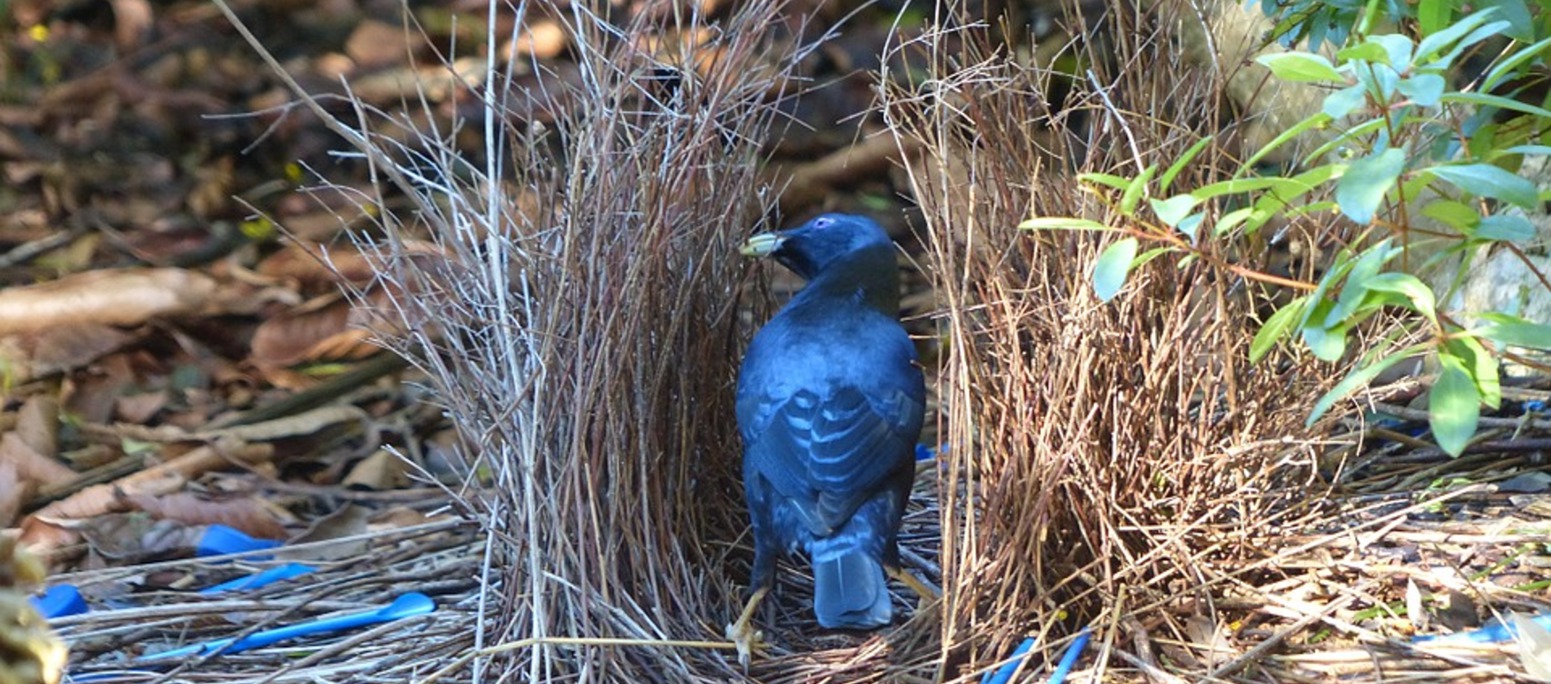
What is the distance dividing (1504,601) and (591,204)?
5.06 ft

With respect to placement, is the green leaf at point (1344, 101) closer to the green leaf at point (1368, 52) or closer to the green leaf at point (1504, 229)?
the green leaf at point (1368, 52)

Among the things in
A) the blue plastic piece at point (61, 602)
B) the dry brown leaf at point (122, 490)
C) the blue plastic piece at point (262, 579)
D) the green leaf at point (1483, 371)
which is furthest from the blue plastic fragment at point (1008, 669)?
the dry brown leaf at point (122, 490)

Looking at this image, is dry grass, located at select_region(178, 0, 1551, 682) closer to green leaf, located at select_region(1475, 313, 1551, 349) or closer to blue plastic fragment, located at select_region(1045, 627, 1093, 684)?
blue plastic fragment, located at select_region(1045, 627, 1093, 684)

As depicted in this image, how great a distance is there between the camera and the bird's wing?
258cm

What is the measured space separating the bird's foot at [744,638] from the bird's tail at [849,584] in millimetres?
120

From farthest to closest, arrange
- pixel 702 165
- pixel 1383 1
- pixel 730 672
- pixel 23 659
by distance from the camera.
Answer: pixel 702 165 → pixel 730 672 → pixel 1383 1 → pixel 23 659

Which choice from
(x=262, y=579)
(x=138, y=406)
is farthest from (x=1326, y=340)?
(x=138, y=406)

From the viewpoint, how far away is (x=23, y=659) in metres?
1.48

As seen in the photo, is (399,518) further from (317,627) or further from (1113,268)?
(1113,268)

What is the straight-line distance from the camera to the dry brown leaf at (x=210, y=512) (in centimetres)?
348

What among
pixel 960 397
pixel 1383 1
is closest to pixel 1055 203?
pixel 960 397

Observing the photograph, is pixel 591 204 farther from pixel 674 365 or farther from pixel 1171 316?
pixel 1171 316

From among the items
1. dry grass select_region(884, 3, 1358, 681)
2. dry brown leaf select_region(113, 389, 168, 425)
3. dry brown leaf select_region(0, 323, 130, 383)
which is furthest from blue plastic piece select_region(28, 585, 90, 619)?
dry grass select_region(884, 3, 1358, 681)

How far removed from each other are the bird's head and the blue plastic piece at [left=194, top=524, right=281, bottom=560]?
1.34 m
